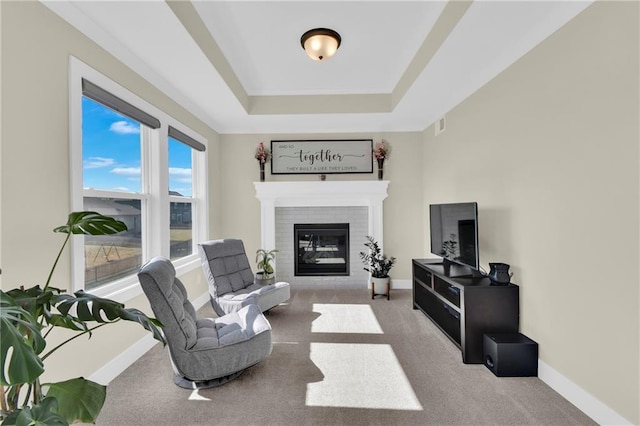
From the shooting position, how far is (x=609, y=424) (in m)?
1.72

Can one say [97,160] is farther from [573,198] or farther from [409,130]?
[409,130]

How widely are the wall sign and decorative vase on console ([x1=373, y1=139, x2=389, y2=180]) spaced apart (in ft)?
0.36

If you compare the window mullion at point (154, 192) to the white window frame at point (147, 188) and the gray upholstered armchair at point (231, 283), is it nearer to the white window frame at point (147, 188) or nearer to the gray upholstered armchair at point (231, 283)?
the white window frame at point (147, 188)

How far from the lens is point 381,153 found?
452 centimetres

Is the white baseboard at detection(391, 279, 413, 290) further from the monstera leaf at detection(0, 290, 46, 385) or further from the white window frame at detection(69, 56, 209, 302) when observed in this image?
the monstera leaf at detection(0, 290, 46, 385)

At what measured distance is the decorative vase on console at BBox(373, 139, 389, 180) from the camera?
14.9 feet

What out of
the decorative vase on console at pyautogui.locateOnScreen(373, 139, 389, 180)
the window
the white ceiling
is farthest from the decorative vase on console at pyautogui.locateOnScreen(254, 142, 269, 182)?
the decorative vase on console at pyautogui.locateOnScreen(373, 139, 389, 180)

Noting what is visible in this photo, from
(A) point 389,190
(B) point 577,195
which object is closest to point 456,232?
(B) point 577,195

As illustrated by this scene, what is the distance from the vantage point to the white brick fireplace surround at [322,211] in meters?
4.62

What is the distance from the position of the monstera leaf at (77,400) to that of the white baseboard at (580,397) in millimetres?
2544

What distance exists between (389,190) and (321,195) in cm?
104

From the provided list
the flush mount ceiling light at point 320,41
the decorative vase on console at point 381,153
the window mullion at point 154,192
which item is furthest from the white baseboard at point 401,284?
the flush mount ceiling light at point 320,41

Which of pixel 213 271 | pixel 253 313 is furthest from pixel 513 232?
pixel 213 271

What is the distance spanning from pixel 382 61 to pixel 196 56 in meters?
1.81
